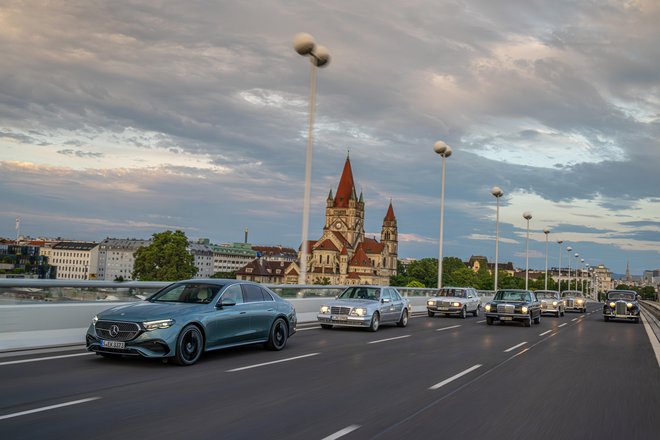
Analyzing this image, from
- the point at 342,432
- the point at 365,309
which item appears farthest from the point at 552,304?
the point at 342,432

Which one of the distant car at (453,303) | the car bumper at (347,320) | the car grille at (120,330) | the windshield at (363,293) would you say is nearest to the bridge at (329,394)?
the car grille at (120,330)

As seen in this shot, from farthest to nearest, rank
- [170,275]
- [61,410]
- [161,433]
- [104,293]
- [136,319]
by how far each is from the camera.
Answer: [170,275], [104,293], [136,319], [61,410], [161,433]

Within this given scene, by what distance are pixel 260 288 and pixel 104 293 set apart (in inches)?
144

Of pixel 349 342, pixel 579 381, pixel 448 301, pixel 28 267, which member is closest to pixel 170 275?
pixel 448 301

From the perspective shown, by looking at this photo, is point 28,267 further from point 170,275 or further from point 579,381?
point 579,381

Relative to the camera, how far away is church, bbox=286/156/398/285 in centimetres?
18312

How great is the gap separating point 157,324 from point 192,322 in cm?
72

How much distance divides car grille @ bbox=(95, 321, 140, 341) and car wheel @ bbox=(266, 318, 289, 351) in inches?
144

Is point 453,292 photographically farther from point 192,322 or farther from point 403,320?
point 192,322

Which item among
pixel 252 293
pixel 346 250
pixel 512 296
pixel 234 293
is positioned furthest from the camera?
pixel 346 250

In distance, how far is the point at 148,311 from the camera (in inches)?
433

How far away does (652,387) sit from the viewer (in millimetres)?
10633

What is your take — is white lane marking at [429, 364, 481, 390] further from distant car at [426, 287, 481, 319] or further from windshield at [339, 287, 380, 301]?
distant car at [426, 287, 481, 319]

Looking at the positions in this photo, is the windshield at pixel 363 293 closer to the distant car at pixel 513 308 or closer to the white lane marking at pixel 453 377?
the distant car at pixel 513 308
